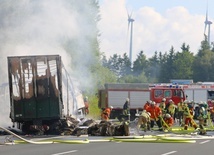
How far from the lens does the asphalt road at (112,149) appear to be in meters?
15.9

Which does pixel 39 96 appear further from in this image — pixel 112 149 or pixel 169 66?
pixel 169 66

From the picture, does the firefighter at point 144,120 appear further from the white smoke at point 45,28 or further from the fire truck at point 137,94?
the fire truck at point 137,94

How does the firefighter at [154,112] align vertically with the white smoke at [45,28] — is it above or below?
below

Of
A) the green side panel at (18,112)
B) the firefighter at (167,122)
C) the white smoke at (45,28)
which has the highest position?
the white smoke at (45,28)

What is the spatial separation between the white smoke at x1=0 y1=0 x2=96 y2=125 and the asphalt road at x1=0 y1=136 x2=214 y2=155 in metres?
12.1

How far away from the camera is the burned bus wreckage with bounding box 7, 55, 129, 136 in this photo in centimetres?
2334

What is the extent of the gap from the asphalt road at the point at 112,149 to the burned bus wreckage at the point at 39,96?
4.59 meters

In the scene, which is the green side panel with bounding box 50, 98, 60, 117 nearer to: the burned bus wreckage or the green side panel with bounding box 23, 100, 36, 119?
the burned bus wreckage

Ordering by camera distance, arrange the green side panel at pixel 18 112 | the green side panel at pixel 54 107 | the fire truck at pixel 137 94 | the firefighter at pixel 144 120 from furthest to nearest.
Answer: the fire truck at pixel 137 94 → the firefighter at pixel 144 120 → the green side panel at pixel 54 107 → the green side panel at pixel 18 112

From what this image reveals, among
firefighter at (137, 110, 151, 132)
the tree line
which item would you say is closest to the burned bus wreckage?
firefighter at (137, 110, 151, 132)

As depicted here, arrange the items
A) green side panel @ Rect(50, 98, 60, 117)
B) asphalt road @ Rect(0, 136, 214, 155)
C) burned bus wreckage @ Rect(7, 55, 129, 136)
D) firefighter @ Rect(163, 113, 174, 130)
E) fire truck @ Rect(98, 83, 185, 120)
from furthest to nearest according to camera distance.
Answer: fire truck @ Rect(98, 83, 185, 120) → firefighter @ Rect(163, 113, 174, 130) → green side panel @ Rect(50, 98, 60, 117) → burned bus wreckage @ Rect(7, 55, 129, 136) → asphalt road @ Rect(0, 136, 214, 155)

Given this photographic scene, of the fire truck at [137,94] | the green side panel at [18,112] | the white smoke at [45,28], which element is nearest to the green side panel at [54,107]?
the green side panel at [18,112]

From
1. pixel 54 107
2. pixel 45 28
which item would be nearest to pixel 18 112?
pixel 54 107

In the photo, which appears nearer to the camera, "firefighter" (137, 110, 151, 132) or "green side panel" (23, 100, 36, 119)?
"green side panel" (23, 100, 36, 119)
